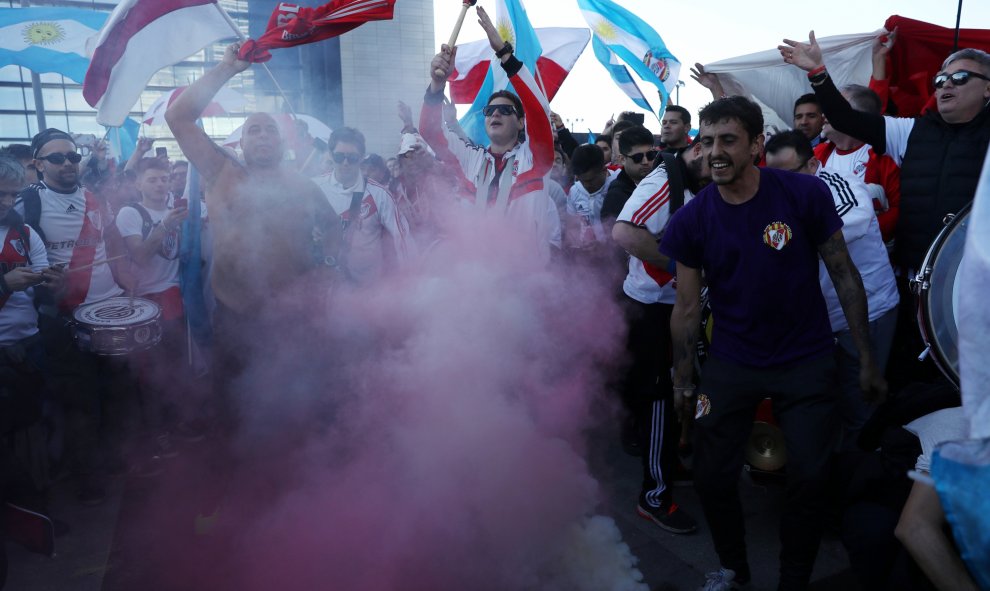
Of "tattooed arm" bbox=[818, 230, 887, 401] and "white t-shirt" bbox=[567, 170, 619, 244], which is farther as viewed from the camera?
"white t-shirt" bbox=[567, 170, 619, 244]

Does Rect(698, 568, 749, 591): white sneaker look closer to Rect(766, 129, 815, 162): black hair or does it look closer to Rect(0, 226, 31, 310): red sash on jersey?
Rect(766, 129, 815, 162): black hair

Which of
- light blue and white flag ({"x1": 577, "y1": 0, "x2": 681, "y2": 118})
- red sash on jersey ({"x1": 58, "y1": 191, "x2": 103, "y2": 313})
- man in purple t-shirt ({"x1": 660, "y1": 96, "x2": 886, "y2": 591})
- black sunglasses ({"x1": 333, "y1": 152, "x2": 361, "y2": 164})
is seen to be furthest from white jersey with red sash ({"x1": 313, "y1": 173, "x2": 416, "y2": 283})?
light blue and white flag ({"x1": 577, "y1": 0, "x2": 681, "y2": 118})

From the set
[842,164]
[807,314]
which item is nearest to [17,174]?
[807,314]

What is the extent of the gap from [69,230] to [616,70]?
5259 mm

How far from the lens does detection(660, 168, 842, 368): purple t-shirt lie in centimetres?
258

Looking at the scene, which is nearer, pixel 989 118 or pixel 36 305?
pixel 989 118

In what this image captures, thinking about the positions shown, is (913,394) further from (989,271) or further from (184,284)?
(184,284)

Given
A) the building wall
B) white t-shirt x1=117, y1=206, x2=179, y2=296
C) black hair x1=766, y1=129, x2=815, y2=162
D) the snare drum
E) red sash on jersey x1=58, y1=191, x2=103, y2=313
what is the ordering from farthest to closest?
the building wall, white t-shirt x1=117, y1=206, x2=179, y2=296, red sash on jersey x1=58, y1=191, x2=103, y2=313, the snare drum, black hair x1=766, y1=129, x2=815, y2=162

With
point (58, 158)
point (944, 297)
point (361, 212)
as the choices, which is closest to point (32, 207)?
point (58, 158)

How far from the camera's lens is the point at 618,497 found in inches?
146

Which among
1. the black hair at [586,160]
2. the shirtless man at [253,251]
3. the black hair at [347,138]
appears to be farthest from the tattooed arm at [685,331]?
the black hair at [347,138]

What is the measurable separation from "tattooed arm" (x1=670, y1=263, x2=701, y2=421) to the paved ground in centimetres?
70

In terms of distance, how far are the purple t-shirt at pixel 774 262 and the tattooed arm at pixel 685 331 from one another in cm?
15

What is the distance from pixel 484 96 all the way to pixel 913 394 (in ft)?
16.1
